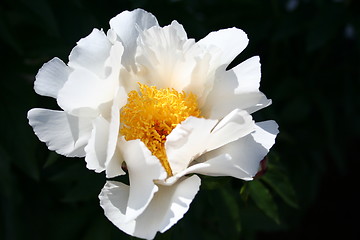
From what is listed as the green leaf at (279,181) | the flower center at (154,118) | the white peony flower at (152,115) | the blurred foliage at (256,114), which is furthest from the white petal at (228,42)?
the green leaf at (279,181)

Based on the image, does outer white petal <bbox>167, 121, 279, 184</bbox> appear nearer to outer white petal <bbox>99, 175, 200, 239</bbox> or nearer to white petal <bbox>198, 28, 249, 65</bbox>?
outer white petal <bbox>99, 175, 200, 239</bbox>

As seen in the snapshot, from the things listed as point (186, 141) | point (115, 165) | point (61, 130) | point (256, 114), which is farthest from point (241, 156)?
point (256, 114)

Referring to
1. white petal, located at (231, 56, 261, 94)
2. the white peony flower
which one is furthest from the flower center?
white petal, located at (231, 56, 261, 94)

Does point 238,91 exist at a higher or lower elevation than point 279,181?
higher

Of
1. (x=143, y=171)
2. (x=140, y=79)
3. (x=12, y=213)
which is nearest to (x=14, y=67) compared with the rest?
(x=12, y=213)

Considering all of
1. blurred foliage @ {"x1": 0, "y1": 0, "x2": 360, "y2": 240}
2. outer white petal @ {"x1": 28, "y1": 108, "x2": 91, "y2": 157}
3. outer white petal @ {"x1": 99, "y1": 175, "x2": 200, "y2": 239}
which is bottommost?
blurred foliage @ {"x1": 0, "y1": 0, "x2": 360, "y2": 240}

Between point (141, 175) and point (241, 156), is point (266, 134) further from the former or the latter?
point (141, 175)

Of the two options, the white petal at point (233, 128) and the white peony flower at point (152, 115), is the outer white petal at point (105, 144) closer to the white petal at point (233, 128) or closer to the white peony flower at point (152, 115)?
the white peony flower at point (152, 115)
